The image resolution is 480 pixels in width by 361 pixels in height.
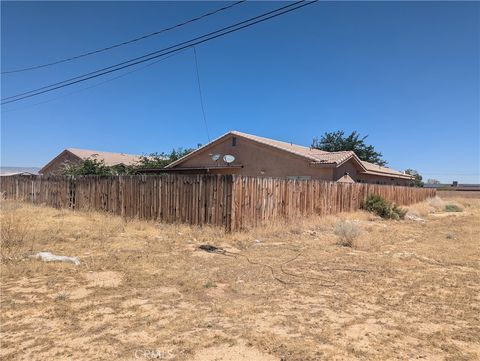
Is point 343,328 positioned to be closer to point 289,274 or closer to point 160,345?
→ point 160,345

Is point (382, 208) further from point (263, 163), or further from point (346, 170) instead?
point (263, 163)

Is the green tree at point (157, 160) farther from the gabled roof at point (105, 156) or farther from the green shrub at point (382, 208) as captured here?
the green shrub at point (382, 208)

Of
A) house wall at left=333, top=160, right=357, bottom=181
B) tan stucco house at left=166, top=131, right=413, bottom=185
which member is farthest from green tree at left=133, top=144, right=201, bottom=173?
house wall at left=333, top=160, right=357, bottom=181

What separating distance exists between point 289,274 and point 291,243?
3.74 metres

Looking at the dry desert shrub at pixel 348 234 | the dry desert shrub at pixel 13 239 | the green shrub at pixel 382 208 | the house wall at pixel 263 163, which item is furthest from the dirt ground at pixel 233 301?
the house wall at pixel 263 163

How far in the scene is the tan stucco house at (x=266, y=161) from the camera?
69.2 feet

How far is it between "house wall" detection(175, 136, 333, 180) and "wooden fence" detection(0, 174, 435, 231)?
289 cm

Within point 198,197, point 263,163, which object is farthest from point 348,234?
point 263,163

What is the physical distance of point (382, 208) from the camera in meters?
19.8

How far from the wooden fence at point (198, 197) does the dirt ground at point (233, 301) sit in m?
1.84

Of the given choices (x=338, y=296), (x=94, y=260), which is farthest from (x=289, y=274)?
(x=94, y=260)

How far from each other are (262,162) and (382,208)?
7295 millimetres

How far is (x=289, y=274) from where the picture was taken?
23.2ft

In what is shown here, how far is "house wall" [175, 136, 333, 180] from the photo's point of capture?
2116 centimetres
